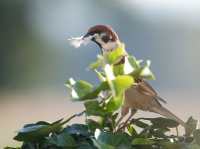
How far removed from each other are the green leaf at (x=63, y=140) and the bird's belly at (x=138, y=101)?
0.43 meters

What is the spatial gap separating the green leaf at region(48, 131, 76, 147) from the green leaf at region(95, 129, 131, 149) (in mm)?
35

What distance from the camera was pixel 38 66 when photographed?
288 inches

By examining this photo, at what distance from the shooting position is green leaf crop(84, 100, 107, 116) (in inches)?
30.4

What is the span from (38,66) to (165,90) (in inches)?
77.6

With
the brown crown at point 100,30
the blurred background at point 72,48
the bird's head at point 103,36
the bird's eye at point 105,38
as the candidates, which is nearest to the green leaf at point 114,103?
the bird's head at point 103,36

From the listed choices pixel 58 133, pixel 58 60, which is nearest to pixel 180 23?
pixel 58 60

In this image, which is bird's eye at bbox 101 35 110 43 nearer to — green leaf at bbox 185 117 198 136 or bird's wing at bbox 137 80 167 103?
bird's wing at bbox 137 80 167 103

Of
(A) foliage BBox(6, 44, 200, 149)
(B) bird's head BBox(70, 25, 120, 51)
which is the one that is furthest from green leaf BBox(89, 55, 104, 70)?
(B) bird's head BBox(70, 25, 120, 51)

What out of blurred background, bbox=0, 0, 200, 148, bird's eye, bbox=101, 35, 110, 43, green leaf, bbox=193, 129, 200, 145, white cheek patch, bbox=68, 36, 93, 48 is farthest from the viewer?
blurred background, bbox=0, 0, 200, 148

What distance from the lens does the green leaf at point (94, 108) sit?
0.77m

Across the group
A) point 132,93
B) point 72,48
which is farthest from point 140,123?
point 72,48

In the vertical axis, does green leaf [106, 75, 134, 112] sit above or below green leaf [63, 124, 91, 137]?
above

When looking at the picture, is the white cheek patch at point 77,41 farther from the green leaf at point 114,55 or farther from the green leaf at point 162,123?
the green leaf at point 114,55

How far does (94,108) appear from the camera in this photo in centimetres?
78
